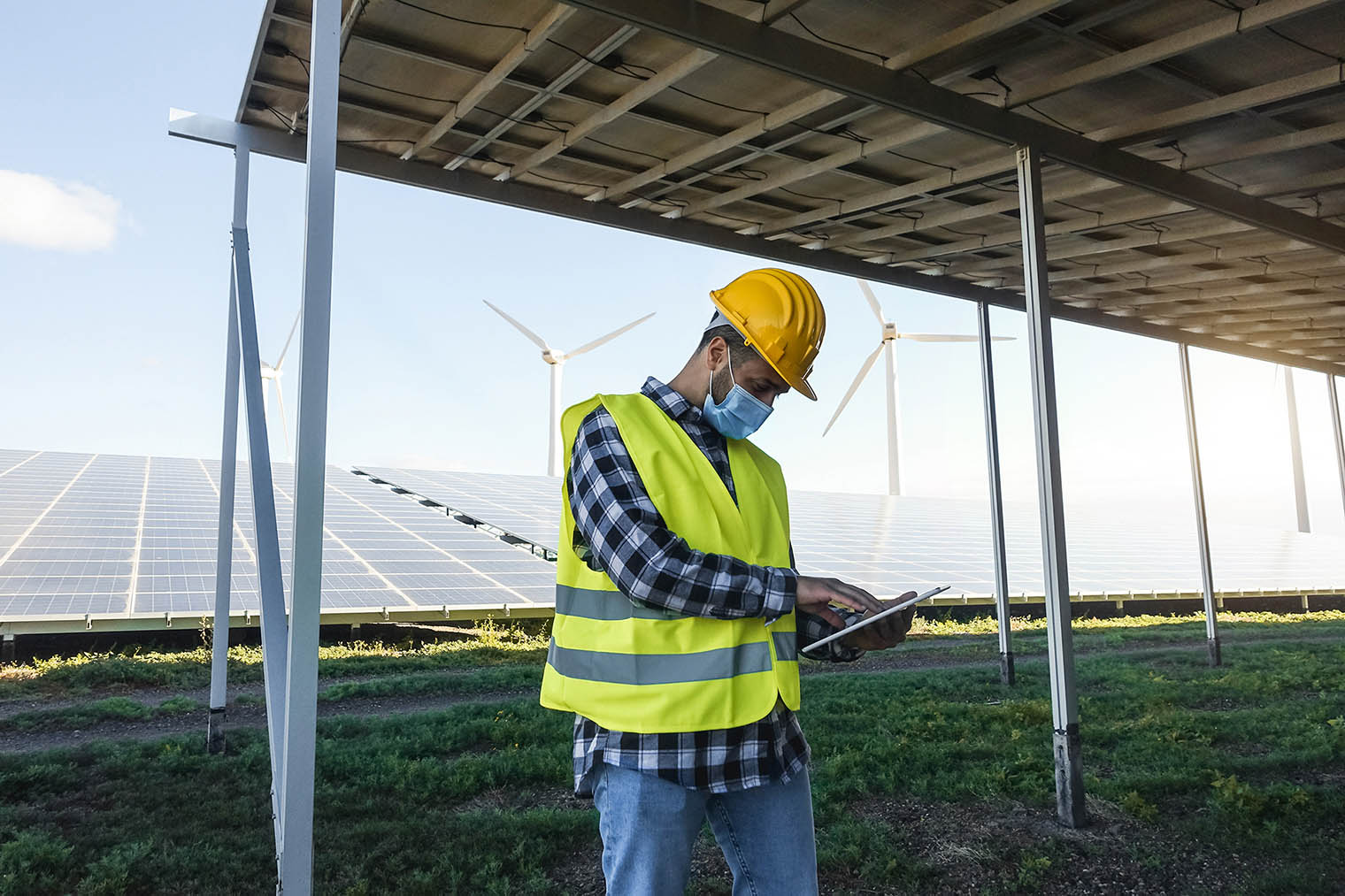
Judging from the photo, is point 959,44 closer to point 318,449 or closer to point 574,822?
point 318,449

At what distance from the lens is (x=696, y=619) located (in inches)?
77.0

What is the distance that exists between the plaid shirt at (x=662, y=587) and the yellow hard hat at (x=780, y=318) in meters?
0.30

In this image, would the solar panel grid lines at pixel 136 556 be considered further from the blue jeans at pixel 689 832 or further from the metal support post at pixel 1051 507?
the blue jeans at pixel 689 832

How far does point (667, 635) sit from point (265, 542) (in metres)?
2.16

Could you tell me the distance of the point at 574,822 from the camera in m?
5.07

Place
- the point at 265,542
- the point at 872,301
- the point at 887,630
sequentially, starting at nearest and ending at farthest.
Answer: the point at 887,630 → the point at 265,542 → the point at 872,301

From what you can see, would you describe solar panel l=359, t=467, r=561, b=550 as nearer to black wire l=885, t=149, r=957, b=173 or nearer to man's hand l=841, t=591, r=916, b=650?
black wire l=885, t=149, r=957, b=173

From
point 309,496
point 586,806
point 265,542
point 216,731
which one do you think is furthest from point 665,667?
point 216,731

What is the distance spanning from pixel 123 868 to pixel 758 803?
3742mm

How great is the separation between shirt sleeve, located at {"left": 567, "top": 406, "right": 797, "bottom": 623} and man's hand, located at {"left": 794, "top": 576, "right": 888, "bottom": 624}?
39mm

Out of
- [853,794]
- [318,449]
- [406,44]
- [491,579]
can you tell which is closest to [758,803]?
[318,449]

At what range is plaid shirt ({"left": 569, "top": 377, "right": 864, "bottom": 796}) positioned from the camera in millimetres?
1820

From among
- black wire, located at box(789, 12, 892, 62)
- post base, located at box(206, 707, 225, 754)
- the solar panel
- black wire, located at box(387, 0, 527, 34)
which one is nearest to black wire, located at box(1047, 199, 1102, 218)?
black wire, located at box(789, 12, 892, 62)

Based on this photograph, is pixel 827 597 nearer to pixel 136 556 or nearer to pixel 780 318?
pixel 780 318
